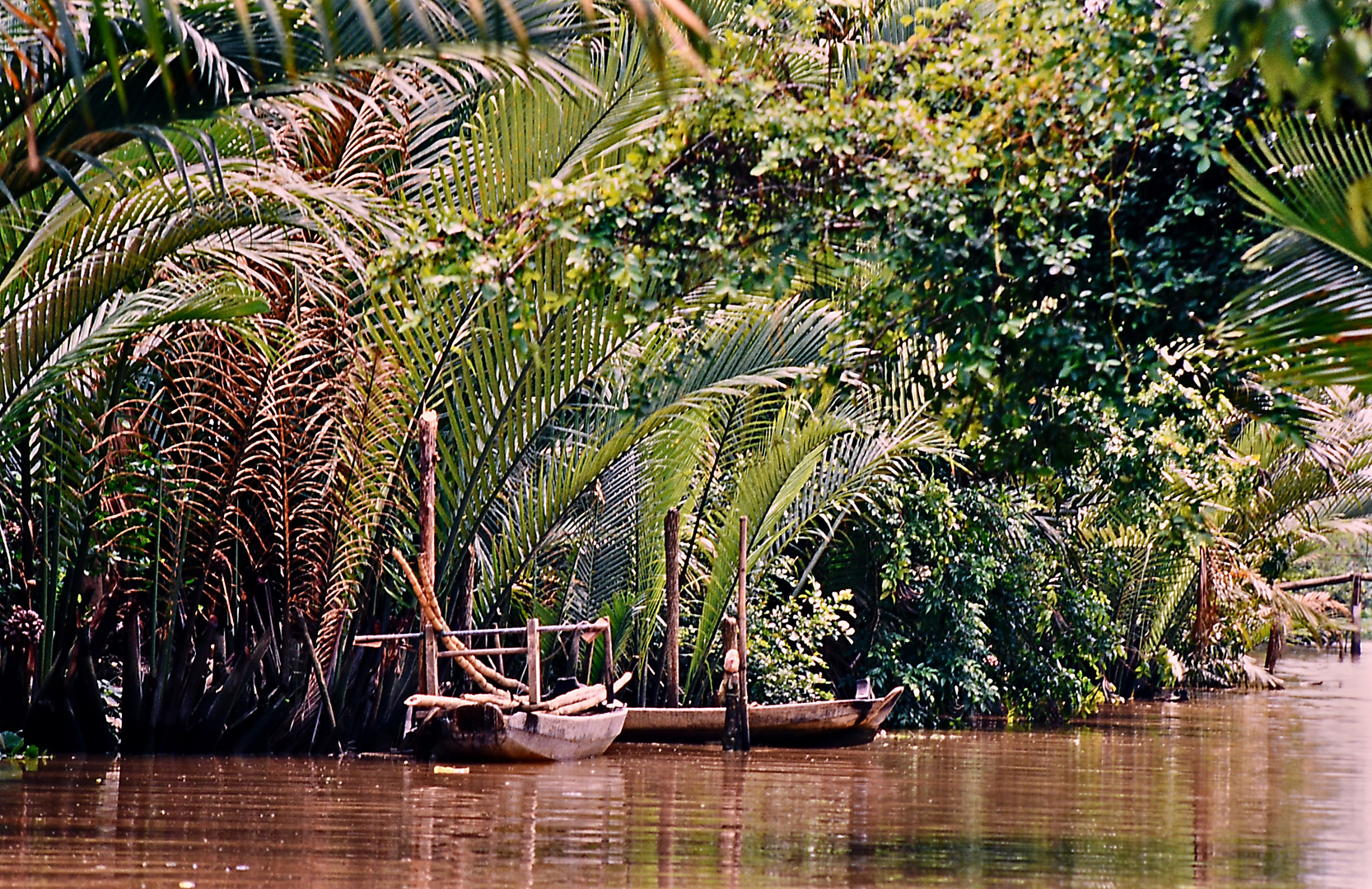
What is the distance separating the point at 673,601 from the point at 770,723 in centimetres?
155

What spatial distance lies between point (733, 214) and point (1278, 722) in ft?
42.0

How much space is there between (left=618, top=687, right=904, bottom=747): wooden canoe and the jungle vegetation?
0.79 m

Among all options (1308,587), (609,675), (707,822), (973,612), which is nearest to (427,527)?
(609,675)

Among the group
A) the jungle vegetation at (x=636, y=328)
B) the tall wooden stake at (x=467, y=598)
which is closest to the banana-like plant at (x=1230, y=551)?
the jungle vegetation at (x=636, y=328)

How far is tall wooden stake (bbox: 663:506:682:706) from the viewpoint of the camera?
13.5m

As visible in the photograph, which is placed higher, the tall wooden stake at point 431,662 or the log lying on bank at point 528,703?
the tall wooden stake at point 431,662

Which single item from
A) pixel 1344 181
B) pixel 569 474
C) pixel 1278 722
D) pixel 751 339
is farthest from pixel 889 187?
pixel 1278 722

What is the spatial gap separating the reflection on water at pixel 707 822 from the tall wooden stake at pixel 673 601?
71 cm

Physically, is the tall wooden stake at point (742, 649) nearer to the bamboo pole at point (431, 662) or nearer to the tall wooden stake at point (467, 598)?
the tall wooden stake at point (467, 598)

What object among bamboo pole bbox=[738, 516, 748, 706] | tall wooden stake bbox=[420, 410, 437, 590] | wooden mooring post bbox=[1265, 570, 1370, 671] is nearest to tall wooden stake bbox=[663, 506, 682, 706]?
bamboo pole bbox=[738, 516, 748, 706]

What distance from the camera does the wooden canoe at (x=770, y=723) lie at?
46.9 ft

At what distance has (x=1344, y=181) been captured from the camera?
610cm

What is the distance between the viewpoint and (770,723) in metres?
14.4

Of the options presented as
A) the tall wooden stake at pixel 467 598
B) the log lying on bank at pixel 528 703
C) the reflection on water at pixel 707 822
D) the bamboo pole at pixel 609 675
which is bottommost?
the reflection on water at pixel 707 822
